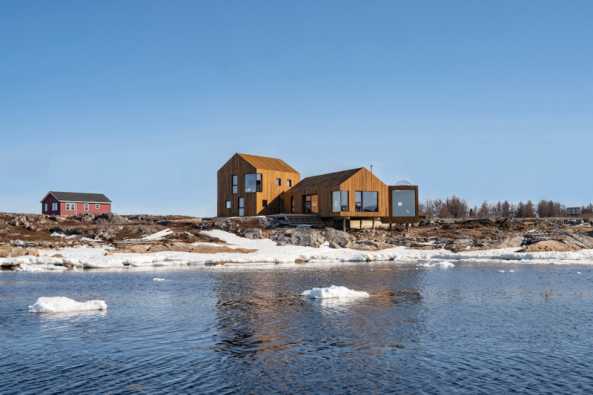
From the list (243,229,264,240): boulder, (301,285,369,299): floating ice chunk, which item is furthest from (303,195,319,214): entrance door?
(301,285,369,299): floating ice chunk

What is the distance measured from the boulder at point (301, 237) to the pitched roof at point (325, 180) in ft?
25.3

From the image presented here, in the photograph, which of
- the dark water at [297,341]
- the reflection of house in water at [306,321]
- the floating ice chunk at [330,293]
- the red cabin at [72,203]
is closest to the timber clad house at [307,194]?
the red cabin at [72,203]

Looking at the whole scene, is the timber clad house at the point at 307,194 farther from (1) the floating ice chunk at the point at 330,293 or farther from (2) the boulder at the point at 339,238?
(1) the floating ice chunk at the point at 330,293

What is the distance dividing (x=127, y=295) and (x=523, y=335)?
14.8 meters

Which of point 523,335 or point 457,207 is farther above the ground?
point 457,207

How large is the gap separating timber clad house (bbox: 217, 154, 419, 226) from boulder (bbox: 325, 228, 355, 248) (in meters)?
4.08

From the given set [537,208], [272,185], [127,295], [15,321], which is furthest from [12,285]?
[537,208]

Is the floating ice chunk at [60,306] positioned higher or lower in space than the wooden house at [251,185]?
lower

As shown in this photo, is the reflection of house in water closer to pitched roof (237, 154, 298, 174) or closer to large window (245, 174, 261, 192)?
large window (245, 174, 261, 192)

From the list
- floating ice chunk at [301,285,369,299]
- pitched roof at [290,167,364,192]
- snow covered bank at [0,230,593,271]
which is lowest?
floating ice chunk at [301,285,369,299]

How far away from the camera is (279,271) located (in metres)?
30.9

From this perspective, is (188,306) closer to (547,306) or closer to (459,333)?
(459,333)

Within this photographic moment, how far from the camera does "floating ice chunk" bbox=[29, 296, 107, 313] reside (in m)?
15.9

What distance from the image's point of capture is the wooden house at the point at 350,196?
5200cm
